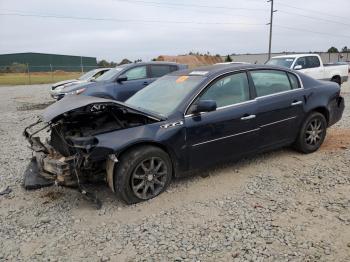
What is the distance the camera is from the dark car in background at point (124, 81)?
10.3 meters

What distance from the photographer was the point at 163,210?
4.12m

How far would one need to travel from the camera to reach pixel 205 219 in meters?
3.88

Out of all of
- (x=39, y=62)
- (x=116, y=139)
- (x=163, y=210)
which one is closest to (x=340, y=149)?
(x=163, y=210)

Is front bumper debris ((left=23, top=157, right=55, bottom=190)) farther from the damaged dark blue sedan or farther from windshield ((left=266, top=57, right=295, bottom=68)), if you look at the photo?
windshield ((left=266, top=57, right=295, bottom=68))

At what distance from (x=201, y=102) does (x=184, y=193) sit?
3.94 ft

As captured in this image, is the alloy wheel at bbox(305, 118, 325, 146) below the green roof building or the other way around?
below

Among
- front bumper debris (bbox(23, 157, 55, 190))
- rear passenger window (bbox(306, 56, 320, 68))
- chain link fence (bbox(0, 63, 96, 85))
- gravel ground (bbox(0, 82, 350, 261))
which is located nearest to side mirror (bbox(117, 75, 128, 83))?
gravel ground (bbox(0, 82, 350, 261))

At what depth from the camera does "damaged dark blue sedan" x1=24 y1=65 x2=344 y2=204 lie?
4.09 meters

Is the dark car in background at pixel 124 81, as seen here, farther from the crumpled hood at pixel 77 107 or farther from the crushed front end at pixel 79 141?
the crumpled hood at pixel 77 107

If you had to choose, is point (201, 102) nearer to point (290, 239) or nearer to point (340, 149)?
point (290, 239)

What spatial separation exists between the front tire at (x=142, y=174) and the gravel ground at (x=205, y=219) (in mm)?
140

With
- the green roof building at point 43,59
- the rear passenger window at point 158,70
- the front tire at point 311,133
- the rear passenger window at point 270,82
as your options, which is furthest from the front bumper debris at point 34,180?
the green roof building at point 43,59

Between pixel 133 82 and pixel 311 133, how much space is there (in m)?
6.18

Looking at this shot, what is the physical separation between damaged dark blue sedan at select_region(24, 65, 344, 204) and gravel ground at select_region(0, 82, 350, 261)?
0.31 metres
